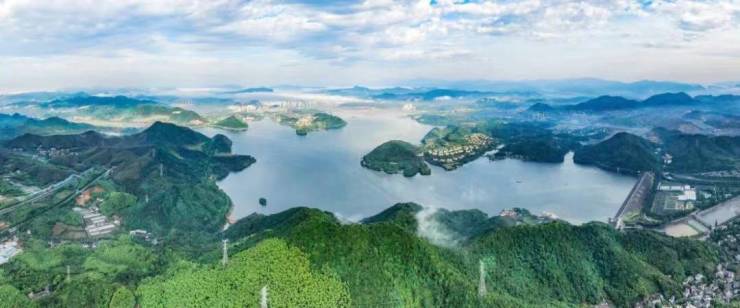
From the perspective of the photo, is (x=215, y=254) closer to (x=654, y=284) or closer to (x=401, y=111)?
(x=654, y=284)

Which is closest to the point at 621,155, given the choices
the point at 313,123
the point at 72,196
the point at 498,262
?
the point at 498,262

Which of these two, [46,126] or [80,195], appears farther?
[46,126]

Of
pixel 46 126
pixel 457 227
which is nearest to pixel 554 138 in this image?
pixel 457 227

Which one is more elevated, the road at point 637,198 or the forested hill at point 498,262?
the forested hill at point 498,262

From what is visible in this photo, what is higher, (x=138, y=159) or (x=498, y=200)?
(x=138, y=159)

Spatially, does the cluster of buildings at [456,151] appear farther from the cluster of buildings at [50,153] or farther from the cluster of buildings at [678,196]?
the cluster of buildings at [50,153]

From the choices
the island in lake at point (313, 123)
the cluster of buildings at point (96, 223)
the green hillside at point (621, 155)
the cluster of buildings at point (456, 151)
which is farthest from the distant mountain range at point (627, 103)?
the cluster of buildings at point (96, 223)
